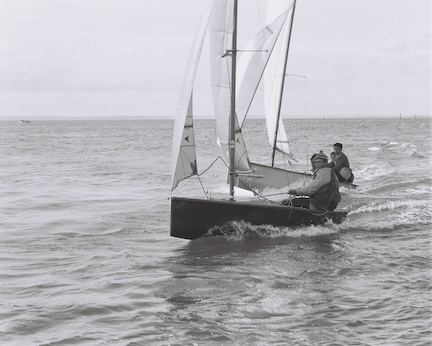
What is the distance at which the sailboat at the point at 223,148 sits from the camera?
11.2 meters

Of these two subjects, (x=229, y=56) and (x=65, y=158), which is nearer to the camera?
(x=229, y=56)

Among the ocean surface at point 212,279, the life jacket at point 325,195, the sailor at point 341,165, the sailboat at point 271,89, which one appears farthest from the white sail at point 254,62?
the life jacket at point 325,195

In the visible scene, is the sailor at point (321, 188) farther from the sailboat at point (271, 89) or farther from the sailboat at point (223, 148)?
the sailboat at point (271, 89)

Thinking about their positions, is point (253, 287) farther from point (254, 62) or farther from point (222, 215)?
point (254, 62)

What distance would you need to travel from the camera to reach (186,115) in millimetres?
11164

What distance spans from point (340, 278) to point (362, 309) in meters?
1.55

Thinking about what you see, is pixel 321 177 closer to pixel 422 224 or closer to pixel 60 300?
pixel 422 224

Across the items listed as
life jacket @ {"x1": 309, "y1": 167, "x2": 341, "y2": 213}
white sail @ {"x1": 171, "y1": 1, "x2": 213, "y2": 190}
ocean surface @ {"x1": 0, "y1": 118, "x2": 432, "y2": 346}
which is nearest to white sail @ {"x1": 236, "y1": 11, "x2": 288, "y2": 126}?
ocean surface @ {"x1": 0, "y1": 118, "x2": 432, "y2": 346}

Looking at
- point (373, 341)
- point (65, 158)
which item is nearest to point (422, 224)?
point (373, 341)

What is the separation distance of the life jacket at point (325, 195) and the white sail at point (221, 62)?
6.54ft

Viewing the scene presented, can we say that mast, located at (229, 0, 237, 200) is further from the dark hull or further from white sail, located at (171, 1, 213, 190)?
white sail, located at (171, 1, 213, 190)

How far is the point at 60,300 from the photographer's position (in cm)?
838

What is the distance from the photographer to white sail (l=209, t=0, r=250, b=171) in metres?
11.9

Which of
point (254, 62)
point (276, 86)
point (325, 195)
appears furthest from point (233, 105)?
point (276, 86)
